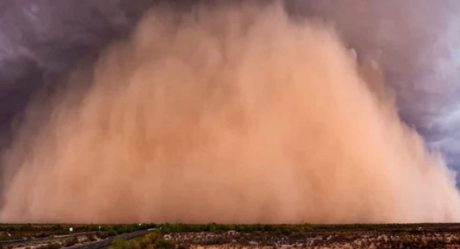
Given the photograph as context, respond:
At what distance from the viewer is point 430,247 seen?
3769 centimetres

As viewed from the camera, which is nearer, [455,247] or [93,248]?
[455,247]

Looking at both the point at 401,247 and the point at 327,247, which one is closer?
→ the point at 401,247

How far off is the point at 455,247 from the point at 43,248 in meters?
34.2

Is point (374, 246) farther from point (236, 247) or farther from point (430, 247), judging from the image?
point (236, 247)

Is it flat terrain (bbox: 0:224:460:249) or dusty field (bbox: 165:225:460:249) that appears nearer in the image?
dusty field (bbox: 165:225:460:249)

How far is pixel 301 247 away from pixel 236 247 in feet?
18.8

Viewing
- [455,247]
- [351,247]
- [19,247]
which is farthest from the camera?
[19,247]

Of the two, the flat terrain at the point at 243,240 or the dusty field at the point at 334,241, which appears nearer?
the dusty field at the point at 334,241

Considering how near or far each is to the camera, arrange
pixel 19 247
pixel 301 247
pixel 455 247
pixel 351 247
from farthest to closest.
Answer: pixel 19 247 → pixel 301 247 → pixel 351 247 → pixel 455 247

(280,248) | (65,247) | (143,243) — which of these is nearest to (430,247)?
(280,248)

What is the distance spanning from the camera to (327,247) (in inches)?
1633

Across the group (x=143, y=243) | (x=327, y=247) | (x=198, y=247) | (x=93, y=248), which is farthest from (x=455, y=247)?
(x=93, y=248)

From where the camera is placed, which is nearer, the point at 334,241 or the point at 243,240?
the point at 334,241

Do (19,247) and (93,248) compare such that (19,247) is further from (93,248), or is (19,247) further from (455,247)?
(455,247)
